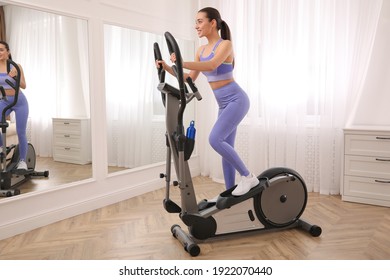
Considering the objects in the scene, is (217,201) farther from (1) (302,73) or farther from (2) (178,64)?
(1) (302,73)

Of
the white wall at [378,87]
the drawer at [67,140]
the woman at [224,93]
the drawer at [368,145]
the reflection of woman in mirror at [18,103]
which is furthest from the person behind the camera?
the white wall at [378,87]

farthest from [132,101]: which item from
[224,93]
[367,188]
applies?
[367,188]

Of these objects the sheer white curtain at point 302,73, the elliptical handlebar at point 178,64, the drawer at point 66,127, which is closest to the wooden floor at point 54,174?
the drawer at point 66,127

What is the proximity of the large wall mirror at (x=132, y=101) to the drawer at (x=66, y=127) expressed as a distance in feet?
1.26

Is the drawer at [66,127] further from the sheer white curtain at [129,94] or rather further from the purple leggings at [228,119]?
the purple leggings at [228,119]

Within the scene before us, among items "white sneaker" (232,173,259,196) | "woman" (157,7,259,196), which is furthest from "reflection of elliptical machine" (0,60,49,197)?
"white sneaker" (232,173,259,196)

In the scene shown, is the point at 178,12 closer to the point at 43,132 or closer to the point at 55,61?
the point at 55,61

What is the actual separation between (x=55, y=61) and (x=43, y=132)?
1.99 ft

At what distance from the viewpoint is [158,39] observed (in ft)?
13.5

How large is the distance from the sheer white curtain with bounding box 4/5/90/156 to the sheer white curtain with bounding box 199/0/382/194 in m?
1.90

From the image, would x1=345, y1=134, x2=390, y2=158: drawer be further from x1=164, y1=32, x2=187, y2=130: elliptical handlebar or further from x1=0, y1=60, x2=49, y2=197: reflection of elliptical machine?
x1=0, y1=60, x2=49, y2=197: reflection of elliptical machine

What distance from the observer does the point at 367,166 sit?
3.45 meters

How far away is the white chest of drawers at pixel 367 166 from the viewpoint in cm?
336

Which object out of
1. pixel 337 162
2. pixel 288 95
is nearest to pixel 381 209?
pixel 337 162
